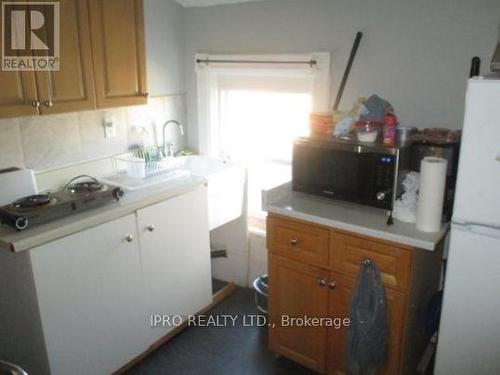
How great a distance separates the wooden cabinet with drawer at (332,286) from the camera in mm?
1714

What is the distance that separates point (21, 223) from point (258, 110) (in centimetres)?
159

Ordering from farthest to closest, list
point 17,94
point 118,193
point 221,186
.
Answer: point 221,186
point 118,193
point 17,94

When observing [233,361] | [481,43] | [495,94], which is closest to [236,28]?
[481,43]

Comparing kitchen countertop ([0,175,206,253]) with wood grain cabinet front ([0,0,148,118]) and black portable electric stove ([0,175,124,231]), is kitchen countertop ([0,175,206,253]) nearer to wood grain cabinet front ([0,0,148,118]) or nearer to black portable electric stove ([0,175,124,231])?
black portable electric stove ([0,175,124,231])

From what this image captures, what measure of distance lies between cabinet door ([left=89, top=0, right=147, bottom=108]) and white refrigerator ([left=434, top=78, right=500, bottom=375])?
1.57 meters

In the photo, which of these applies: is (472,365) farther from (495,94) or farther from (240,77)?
(240,77)

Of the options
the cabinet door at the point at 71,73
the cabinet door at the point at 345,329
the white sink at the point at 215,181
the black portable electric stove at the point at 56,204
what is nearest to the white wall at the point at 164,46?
the white sink at the point at 215,181

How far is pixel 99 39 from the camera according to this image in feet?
6.61

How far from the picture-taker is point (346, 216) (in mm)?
1830

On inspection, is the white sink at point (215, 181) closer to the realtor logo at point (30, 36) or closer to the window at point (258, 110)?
the window at point (258, 110)

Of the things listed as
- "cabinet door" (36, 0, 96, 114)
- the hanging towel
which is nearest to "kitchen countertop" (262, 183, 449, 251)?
the hanging towel

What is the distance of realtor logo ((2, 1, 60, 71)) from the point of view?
66.5 inches

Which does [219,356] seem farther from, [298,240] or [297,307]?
[298,240]

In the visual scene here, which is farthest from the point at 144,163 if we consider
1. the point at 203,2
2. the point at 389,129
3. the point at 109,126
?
the point at 389,129
